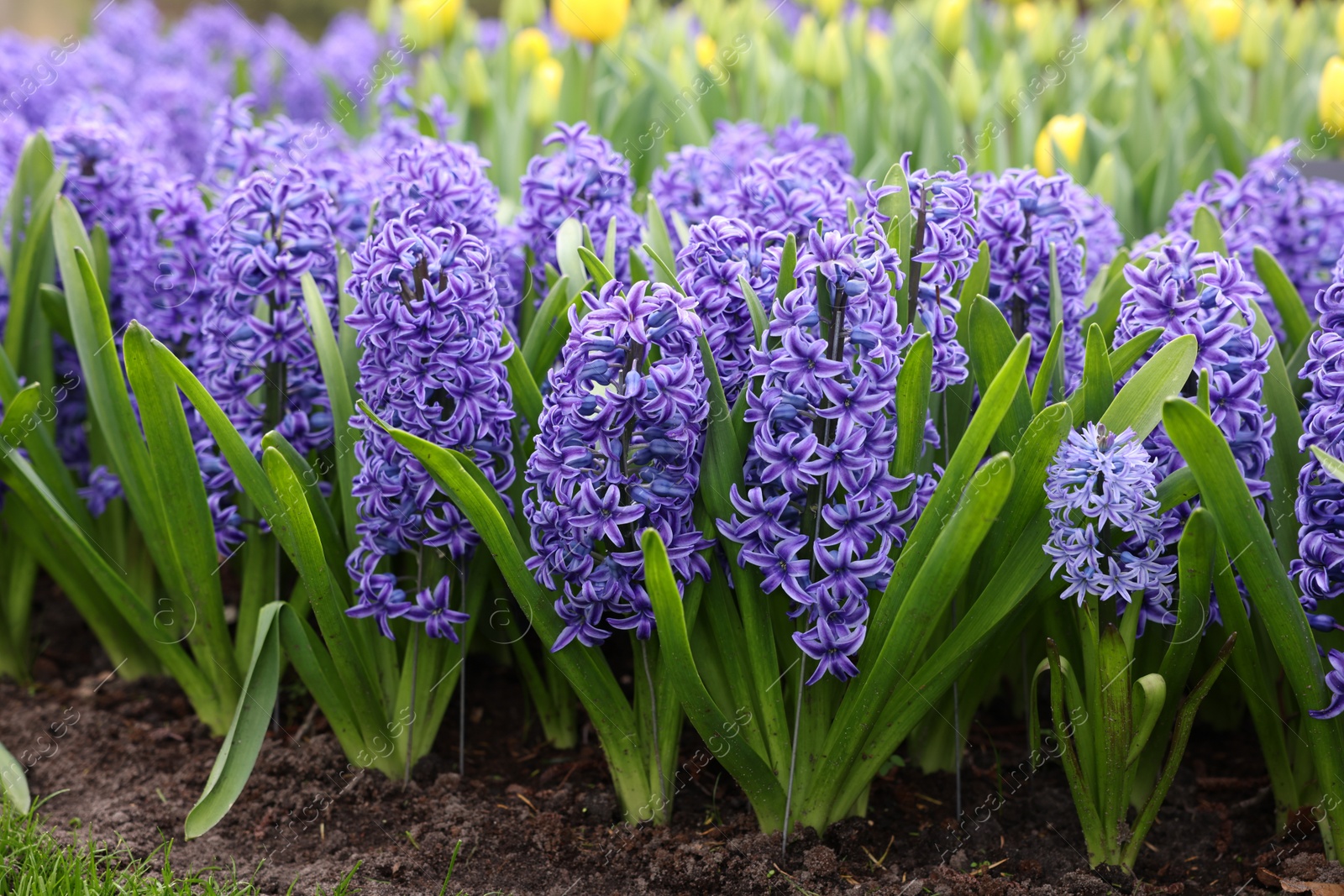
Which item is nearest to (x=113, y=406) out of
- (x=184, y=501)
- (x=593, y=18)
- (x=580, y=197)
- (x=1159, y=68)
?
(x=184, y=501)

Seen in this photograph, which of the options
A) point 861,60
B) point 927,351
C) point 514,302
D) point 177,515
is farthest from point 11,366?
point 861,60

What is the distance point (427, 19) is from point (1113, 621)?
4672mm

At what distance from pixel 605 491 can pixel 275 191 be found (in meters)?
1.07

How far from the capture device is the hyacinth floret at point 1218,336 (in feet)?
6.51

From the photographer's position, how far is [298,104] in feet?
22.0

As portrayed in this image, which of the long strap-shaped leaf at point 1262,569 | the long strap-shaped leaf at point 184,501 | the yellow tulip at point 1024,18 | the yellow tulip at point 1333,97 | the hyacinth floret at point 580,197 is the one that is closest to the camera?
the long strap-shaped leaf at point 1262,569

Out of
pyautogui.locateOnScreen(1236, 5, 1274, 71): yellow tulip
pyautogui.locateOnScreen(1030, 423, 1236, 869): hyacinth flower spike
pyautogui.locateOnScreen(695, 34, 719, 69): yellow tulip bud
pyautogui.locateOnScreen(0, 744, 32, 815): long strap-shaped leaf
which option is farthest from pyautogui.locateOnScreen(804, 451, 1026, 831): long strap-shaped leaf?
pyautogui.locateOnScreen(1236, 5, 1274, 71): yellow tulip

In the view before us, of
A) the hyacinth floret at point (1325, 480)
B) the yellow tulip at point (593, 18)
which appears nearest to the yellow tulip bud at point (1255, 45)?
the yellow tulip at point (593, 18)

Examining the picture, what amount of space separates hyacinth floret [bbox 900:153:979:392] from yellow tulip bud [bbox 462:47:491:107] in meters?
2.79

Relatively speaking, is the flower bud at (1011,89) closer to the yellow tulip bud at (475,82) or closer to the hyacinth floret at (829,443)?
the yellow tulip bud at (475,82)

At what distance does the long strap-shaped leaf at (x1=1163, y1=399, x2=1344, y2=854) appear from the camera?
5.75 feet

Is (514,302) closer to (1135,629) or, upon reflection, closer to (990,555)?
(990,555)

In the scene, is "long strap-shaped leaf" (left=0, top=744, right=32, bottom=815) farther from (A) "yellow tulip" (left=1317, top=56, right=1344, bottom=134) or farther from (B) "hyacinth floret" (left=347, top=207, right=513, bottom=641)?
(A) "yellow tulip" (left=1317, top=56, right=1344, bottom=134)

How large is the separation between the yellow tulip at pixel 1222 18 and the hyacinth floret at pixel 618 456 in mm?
4633
